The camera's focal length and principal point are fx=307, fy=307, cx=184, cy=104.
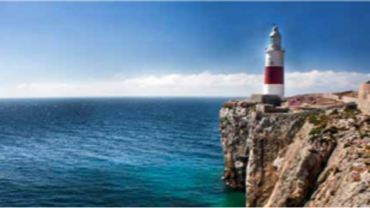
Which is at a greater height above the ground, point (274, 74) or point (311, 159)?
point (274, 74)

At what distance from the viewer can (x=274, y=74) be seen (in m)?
44.2

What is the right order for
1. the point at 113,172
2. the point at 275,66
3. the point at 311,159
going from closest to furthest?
the point at 311,159 < the point at 275,66 < the point at 113,172

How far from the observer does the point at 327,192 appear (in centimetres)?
2038

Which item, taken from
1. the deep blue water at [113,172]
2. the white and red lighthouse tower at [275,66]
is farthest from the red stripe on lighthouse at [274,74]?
the deep blue water at [113,172]

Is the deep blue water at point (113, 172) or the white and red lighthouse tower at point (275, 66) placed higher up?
the white and red lighthouse tower at point (275, 66)

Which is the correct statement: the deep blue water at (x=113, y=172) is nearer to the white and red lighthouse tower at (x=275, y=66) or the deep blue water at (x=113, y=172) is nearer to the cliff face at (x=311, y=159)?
the cliff face at (x=311, y=159)

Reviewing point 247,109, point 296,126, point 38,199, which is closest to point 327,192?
point 296,126

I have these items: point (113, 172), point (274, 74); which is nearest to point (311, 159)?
point (274, 74)

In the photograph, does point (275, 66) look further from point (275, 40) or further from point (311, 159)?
point (311, 159)

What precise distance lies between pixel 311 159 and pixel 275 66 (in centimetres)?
2330

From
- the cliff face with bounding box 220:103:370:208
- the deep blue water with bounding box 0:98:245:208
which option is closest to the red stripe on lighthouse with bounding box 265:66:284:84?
the cliff face with bounding box 220:103:370:208

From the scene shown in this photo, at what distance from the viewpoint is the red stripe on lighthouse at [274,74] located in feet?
145

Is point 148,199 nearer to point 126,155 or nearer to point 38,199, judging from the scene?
point 38,199

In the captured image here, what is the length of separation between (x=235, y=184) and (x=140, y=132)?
52.4 metres
